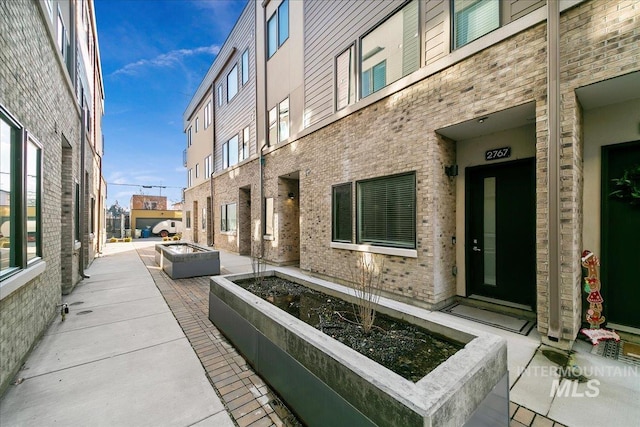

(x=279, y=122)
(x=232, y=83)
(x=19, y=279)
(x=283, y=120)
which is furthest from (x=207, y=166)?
(x=19, y=279)

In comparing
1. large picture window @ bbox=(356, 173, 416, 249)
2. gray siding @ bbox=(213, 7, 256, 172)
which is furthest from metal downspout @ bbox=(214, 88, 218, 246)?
large picture window @ bbox=(356, 173, 416, 249)

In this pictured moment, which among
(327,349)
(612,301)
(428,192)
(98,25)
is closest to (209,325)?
(327,349)

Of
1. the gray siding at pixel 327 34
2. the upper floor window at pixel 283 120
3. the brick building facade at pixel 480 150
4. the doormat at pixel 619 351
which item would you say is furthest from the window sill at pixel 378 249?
the upper floor window at pixel 283 120

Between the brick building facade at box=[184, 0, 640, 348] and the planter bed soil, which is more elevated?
the brick building facade at box=[184, 0, 640, 348]

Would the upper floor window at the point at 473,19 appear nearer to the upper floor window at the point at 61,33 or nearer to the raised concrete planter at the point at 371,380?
the raised concrete planter at the point at 371,380

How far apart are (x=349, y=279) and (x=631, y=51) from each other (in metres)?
5.51

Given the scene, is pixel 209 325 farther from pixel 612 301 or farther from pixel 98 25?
pixel 98 25

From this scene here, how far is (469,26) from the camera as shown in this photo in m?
4.55

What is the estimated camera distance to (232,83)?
1311cm

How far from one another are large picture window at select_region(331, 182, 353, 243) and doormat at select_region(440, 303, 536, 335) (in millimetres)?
2611

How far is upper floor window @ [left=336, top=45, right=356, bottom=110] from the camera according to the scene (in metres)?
6.59

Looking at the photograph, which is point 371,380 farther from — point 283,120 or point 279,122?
point 279,122

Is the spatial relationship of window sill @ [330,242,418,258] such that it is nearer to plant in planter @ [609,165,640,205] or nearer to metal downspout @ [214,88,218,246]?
plant in planter @ [609,165,640,205]

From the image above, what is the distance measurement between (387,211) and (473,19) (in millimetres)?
3562
